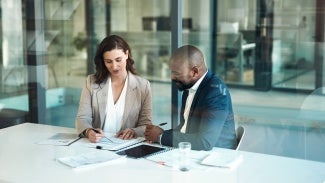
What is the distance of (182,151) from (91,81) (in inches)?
47.8

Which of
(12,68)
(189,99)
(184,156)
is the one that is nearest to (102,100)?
(189,99)

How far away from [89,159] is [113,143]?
361 mm

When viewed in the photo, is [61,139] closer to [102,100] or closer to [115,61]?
[102,100]

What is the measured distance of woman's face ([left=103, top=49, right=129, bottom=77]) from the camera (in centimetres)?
329

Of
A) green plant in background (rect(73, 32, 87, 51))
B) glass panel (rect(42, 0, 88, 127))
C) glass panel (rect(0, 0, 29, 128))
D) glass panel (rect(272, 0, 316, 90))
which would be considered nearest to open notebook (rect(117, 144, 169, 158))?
glass panel (rect(0, 0, 29, 128))

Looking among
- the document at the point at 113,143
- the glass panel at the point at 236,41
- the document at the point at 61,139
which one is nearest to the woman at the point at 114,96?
the document at the point at 61,139

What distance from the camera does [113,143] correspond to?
9.20 feet

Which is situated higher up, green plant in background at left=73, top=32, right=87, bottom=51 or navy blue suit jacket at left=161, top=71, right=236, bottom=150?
green plant in background at left=73, top=32, right=87, bottom=51

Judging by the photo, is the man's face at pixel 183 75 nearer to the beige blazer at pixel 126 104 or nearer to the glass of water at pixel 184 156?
the beige blazer at pixel 126 104

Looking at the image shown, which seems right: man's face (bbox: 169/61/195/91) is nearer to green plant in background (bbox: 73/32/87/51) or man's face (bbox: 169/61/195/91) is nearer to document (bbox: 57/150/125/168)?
document (bbox: 57/150/125/168)

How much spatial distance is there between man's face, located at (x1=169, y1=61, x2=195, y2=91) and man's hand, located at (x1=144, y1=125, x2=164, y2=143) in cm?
35

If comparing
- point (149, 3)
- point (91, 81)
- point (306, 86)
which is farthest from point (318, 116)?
point (149, 3)

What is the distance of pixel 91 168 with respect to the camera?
2326 millimetres

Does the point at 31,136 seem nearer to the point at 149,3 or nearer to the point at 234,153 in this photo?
the point at 234,153
